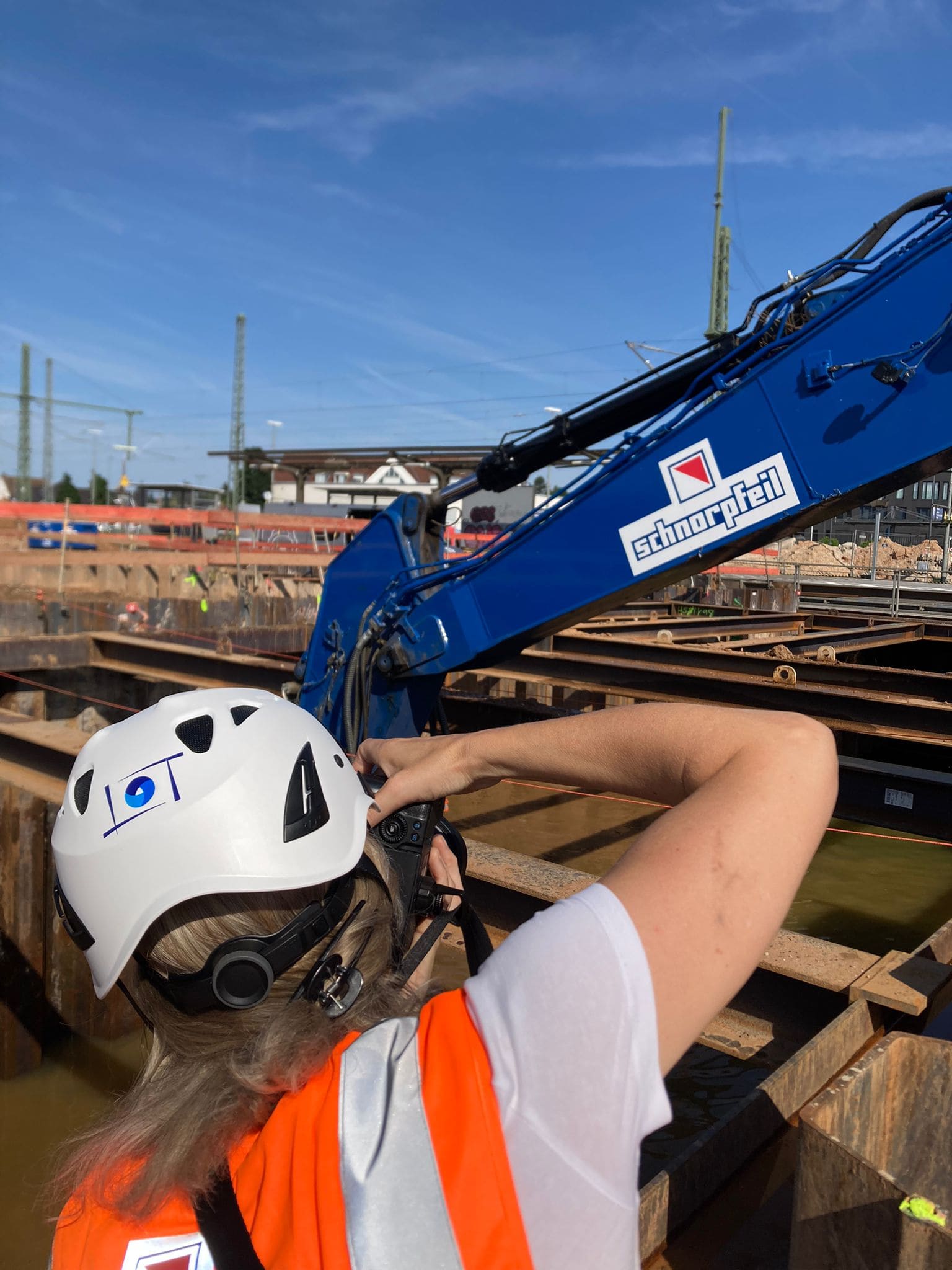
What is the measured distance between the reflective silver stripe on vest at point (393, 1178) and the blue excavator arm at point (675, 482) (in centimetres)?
340

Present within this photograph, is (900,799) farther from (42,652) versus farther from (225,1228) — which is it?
(42,652)

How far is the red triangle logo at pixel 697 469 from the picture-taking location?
13.3 ft

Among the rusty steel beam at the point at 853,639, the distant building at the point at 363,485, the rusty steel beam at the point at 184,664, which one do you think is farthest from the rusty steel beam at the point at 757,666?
the distant building at the point at 363,485

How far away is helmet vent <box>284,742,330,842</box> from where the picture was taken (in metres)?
1.19

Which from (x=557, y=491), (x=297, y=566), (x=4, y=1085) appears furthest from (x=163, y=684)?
(x=297, y=566)

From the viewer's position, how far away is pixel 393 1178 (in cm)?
89

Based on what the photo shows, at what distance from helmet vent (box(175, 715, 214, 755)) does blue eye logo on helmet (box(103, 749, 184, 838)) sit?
0.07ft

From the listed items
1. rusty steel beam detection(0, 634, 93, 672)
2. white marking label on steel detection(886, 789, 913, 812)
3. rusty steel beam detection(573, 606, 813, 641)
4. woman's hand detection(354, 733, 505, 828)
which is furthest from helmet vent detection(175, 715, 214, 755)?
rusty steel beam detection(0, 634, 93, 672)

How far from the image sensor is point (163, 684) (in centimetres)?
1089

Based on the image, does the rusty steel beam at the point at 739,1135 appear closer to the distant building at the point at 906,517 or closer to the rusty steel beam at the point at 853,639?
the rusty steel beam at the point at 853,639

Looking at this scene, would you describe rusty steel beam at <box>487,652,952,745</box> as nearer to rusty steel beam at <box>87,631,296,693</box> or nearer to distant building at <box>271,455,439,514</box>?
rusty steel beam at <box>87,631,296,693</box>

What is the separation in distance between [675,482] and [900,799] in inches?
137

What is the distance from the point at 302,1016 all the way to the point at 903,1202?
3.48ft

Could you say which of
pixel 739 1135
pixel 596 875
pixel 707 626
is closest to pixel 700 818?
pixel 739 1135
